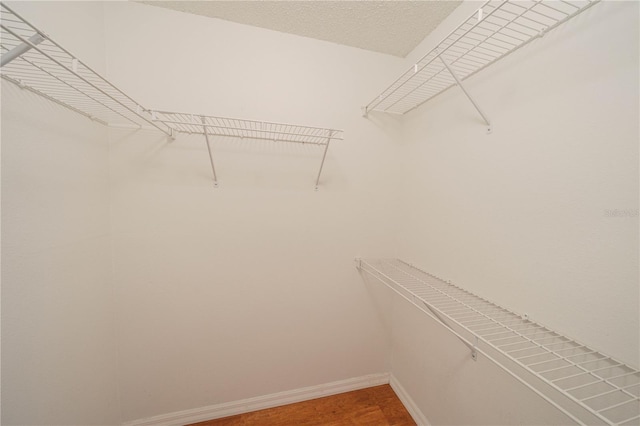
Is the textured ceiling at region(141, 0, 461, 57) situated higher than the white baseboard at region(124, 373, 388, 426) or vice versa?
the textured ceiling at region(141, 0, 461, 57)

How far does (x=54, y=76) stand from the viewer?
0.58 metres

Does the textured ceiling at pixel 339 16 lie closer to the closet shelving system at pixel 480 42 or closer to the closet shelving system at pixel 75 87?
the closet shelving system at pixel 480 42

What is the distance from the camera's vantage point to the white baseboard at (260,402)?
4.34ft

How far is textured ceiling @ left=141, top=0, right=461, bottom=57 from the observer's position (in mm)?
1158

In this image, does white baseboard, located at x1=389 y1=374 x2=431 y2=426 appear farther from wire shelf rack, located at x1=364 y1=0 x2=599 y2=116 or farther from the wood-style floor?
wire shelf rack, located at x1=364 y1=0 x2=599 y2=116

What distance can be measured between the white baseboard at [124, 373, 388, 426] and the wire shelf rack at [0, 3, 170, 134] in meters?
1.71

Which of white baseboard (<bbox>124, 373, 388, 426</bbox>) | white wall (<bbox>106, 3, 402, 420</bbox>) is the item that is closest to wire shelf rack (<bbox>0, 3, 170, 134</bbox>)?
white wall (<bbox>106, 3, 402, 420</bbox>)

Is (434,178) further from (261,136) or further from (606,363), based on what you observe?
(261,136)

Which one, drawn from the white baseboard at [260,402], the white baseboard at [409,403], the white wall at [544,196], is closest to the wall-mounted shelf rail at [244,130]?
the white wall at [544,196]

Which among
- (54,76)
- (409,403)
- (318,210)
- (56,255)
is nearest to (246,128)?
(318,210)

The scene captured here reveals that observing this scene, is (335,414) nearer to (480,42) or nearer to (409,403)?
(409,403)

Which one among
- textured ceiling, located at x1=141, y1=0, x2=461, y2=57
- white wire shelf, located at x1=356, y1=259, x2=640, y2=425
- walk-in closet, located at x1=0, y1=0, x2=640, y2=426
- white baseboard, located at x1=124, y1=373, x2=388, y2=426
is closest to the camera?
white wire shelf, located at x1=356, y1=259, x2=640, y2=425

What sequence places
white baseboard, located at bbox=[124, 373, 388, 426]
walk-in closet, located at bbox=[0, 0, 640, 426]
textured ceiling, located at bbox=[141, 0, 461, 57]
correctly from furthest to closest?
white baseboard, located at bbox=[124, 373, 388, 426] < textured ceiling, located at bbox=[141, 0, 461, 57] < walk-in closet, located at bbox=[0, 0, 640, 426]

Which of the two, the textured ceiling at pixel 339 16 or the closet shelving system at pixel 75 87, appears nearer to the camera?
the closet shelving system at pixel 75 87
